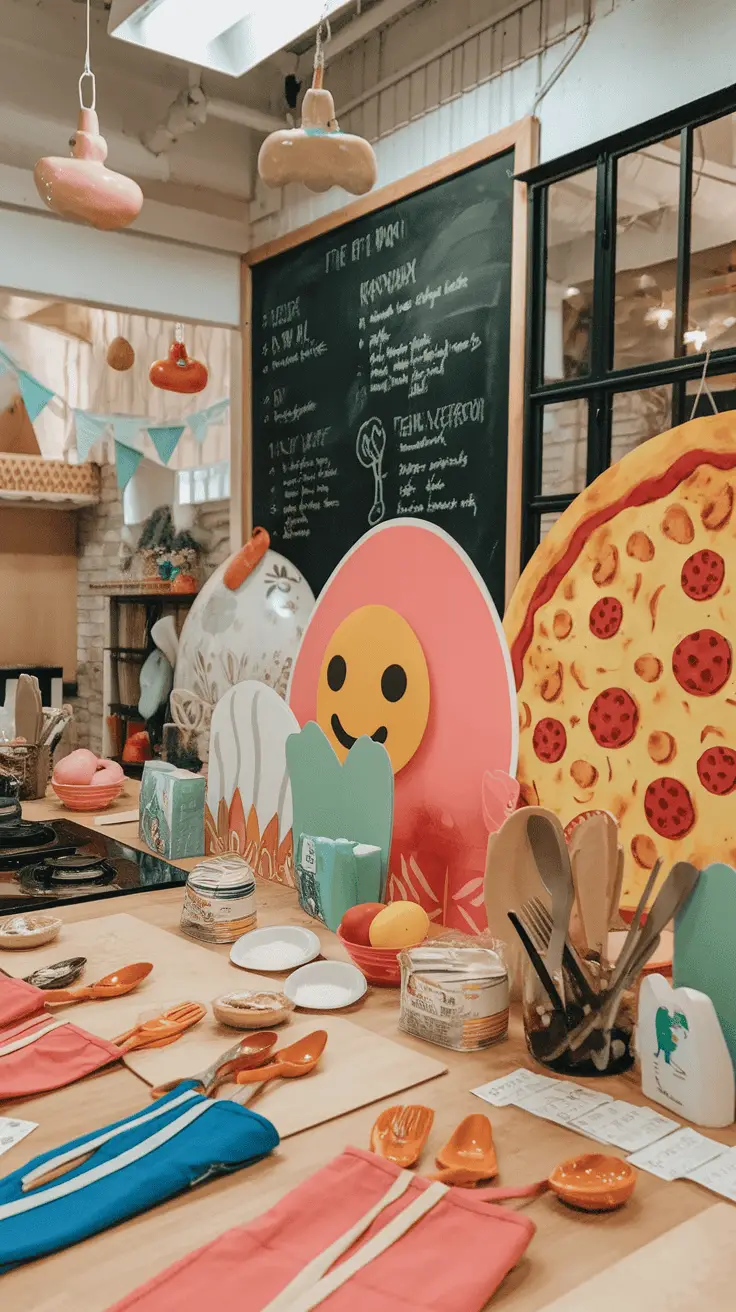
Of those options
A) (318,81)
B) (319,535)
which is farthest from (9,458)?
(318,81)

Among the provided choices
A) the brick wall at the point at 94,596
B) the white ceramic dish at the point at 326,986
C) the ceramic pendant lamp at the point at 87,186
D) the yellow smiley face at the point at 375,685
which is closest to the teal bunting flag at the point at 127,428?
the brick wall at the point at 94,596

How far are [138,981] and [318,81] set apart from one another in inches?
60.2

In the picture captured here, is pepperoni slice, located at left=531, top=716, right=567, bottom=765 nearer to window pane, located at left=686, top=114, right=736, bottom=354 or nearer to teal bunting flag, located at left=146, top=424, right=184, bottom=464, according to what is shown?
window pane, located at left=686, top=114, right=736, bottom=354

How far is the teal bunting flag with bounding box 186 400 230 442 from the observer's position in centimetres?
482

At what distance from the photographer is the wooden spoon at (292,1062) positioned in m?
0.99

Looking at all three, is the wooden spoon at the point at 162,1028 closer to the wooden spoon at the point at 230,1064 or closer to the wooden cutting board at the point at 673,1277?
the wooden spoon at the point at 230,1064

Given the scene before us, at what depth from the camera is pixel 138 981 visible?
49.2 inches

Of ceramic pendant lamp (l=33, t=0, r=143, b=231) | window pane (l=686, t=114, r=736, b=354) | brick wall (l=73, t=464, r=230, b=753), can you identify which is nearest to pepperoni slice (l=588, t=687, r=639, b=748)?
window pane (l=686, t=114, r=736, b=354)

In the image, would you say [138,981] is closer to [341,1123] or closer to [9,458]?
[341,1123]

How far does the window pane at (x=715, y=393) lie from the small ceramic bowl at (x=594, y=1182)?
5.58 ft

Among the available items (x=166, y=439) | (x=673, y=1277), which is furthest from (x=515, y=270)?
(x=166, y=439)

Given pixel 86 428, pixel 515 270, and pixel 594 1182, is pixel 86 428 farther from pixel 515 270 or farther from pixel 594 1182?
pixel 594 1182

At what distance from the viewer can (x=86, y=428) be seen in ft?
17.4

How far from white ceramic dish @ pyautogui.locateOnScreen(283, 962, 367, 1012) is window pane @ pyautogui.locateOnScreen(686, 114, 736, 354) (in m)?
1.60
